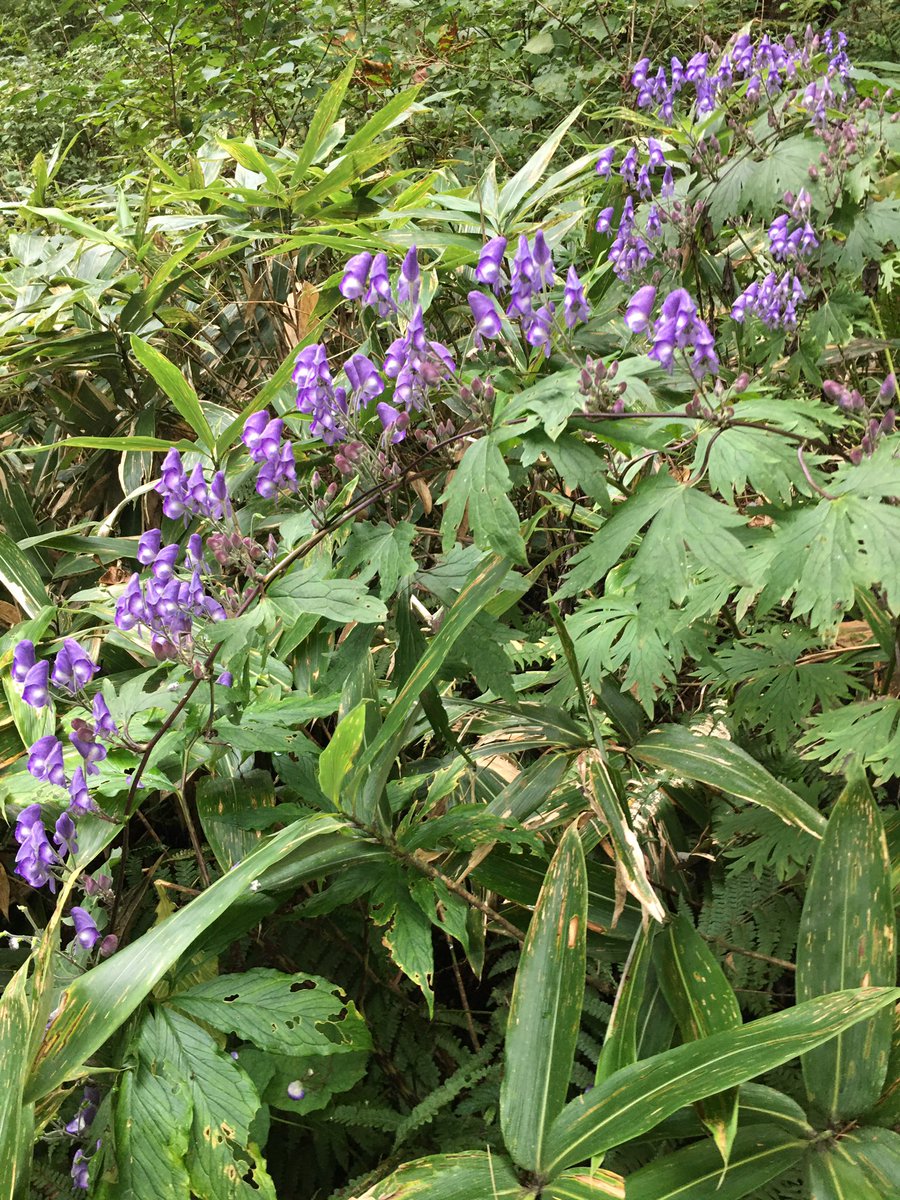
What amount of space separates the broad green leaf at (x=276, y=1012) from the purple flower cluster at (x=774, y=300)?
4.74 feet

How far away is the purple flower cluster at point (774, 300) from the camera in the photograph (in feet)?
6.02

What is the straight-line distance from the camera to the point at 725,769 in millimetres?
1406

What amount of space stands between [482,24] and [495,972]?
450 cm

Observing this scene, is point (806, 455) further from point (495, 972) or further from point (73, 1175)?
point (73, 1175)

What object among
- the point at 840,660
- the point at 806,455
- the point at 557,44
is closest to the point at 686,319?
the point at 806,455

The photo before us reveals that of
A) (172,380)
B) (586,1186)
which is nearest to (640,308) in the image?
(172,380)

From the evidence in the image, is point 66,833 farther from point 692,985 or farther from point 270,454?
point 692,985

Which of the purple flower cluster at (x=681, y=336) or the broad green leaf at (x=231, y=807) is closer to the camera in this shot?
the purple flower cluster at (x=681, y=336)

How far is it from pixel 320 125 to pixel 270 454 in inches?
62.3

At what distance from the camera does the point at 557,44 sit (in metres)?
4.23

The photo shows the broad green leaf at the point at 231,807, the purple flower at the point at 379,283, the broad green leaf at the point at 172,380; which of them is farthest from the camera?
the broad green leaf at the point at 172,380

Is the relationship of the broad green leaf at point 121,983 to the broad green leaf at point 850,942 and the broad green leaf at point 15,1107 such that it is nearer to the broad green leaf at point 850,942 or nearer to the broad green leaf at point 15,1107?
the broad green leaf at point 15,1107

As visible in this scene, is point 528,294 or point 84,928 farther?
point 84,928

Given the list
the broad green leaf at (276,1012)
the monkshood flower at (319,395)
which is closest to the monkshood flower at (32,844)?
the broad green leaf at (276,1012)
